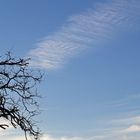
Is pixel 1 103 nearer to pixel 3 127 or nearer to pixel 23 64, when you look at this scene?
pixel 3 127

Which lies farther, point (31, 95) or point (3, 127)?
point (31, 95)

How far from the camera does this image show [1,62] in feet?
73.2

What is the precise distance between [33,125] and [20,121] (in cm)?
95

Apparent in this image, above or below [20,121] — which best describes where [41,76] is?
above

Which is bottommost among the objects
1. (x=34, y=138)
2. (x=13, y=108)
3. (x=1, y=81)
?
(x=34, y=138)

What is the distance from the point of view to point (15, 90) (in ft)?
76.3

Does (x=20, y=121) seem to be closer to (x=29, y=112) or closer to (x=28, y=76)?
(x=29, y=112)

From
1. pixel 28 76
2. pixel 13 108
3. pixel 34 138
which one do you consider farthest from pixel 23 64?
pixel 34 138

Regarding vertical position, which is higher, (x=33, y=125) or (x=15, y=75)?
(x=15, y=75)

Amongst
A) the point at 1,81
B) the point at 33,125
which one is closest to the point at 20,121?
the point at 33,125

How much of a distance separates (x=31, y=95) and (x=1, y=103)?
242cm

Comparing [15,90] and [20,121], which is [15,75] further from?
[20,121]

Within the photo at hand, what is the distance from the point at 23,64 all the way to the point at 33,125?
11.8ft

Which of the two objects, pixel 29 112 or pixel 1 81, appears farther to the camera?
pixel 29 112
